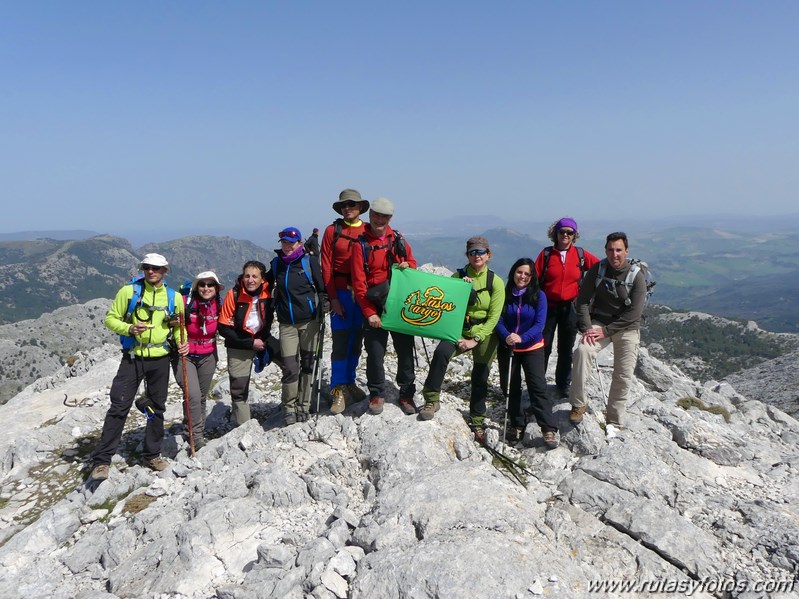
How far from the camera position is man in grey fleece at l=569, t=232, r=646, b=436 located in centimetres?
920

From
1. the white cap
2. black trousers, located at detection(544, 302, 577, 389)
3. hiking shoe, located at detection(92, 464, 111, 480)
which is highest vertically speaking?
the white cap

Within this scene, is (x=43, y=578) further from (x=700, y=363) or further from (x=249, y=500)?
(x=700, y=363)

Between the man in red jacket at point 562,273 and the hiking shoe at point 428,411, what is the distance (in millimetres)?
2697

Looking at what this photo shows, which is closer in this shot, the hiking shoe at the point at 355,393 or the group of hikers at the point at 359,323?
the group of hikers at the point at 359,323

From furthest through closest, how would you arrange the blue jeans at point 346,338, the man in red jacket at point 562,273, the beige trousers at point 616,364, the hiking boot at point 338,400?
the hiking boot at point 338,400
the blue jeans at point 346,338
the man in red jacket at point 562,273
the beige trousers at point 616,364

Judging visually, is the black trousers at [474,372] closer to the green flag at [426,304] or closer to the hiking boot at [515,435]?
the green flag at [426,304]

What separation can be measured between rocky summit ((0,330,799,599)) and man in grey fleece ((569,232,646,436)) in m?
1.21

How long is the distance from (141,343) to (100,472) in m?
2.87

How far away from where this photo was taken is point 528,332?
30.0 ft

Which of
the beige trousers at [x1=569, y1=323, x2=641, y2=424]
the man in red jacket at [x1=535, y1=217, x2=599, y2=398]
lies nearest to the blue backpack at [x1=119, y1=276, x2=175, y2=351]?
the man in red jacket at [x1=535, y1=217, x2=599, y2=398]

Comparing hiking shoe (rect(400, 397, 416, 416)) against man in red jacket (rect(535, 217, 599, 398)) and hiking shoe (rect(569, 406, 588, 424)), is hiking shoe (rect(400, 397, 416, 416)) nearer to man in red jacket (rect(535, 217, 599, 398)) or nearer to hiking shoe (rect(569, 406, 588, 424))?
man in red jacket (rect(535, 217, 599, 398))

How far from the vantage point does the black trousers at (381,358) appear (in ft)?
31.3

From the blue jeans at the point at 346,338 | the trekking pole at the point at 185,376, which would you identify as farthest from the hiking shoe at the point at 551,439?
the trekking pole at the point at 185,376

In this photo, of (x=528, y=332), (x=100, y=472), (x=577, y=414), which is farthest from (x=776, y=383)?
(x=100, y=472)
